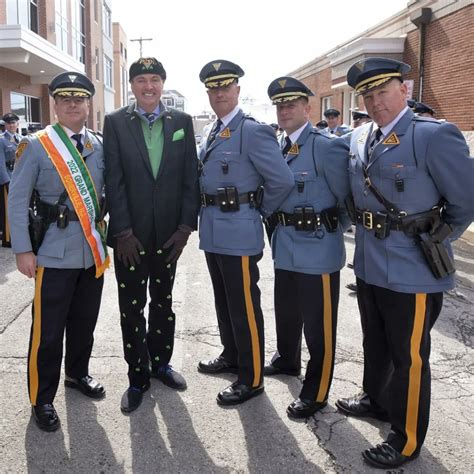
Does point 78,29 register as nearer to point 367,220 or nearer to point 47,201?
point 47,201

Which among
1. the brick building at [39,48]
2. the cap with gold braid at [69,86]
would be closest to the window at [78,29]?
the brick building at [39,48]

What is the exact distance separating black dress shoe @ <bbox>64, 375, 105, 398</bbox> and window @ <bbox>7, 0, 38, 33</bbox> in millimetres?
14612

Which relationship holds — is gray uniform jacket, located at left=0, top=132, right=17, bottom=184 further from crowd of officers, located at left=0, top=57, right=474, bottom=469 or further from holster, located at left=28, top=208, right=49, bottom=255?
holster, located at left=28, top=208, right=49, bottom=255

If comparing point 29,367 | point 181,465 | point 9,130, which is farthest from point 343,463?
point 9,130

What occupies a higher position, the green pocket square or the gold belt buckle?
the green pocket square

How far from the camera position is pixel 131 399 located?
3.09 metres

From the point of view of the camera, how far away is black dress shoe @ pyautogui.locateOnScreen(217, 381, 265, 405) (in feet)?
10.2

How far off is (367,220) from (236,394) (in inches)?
54.7

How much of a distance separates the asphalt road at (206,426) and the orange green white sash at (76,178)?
3.15 ft

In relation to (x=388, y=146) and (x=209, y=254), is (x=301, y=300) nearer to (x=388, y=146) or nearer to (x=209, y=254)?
(x=209, y=254)

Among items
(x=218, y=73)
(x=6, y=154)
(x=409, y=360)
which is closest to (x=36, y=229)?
(x=218, y=73)

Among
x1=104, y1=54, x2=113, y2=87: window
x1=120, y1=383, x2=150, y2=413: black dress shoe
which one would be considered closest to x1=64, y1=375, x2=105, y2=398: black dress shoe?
x1=120, y1=383, x2=150, y2=413: black dress shoe

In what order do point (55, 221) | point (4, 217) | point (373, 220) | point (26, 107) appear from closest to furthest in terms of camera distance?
1. point (373, 220)
2. point (55, 221)
3. point (4, 217)
4. point (26, 107)

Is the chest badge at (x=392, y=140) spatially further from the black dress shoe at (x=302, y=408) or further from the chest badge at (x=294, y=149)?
the black dress shoe at (x=302, y=408)
